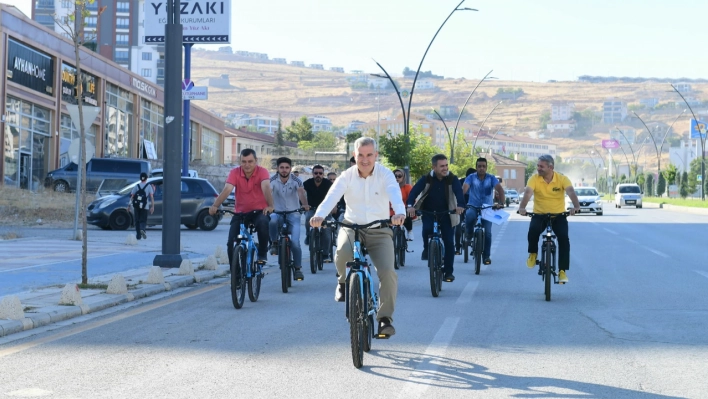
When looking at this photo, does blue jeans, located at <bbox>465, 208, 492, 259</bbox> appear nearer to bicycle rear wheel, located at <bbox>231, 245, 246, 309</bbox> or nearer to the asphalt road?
the asphalt road

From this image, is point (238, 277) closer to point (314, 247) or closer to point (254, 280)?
point (254, 280)

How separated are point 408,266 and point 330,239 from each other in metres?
1.46

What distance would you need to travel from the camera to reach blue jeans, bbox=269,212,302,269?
44.0ft

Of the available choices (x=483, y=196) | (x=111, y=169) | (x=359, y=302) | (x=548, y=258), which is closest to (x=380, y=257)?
(x=359, y=302)

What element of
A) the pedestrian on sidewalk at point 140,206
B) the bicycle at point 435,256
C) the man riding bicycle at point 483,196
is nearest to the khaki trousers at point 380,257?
the bicycle at point 435,256

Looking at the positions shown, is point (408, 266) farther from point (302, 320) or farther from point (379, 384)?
point (379, 384)

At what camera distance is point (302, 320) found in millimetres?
9820

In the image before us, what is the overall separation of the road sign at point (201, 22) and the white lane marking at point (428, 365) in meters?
19.4

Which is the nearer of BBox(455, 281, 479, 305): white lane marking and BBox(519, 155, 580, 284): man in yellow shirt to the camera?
BBox(455, 281, 479, 305): white lane marking

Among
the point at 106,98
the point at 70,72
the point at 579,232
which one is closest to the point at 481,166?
the point at 579,232

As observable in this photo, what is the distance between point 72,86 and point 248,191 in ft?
122

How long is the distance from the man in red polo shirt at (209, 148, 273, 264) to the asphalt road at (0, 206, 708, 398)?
83cm

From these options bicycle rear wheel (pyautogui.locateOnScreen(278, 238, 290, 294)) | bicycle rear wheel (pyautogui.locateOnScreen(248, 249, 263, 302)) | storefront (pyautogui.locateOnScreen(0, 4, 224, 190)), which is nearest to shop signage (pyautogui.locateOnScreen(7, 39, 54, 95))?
storefront (pyautogui.locateOnScreen(0, 4, 224, 190))

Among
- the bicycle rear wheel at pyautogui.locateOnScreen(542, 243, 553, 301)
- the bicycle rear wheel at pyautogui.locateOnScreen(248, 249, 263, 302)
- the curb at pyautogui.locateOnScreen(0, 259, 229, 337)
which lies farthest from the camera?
the bicycle rear wheel at pyautogui.locateOnScreen(542, 243, 553, 301)
